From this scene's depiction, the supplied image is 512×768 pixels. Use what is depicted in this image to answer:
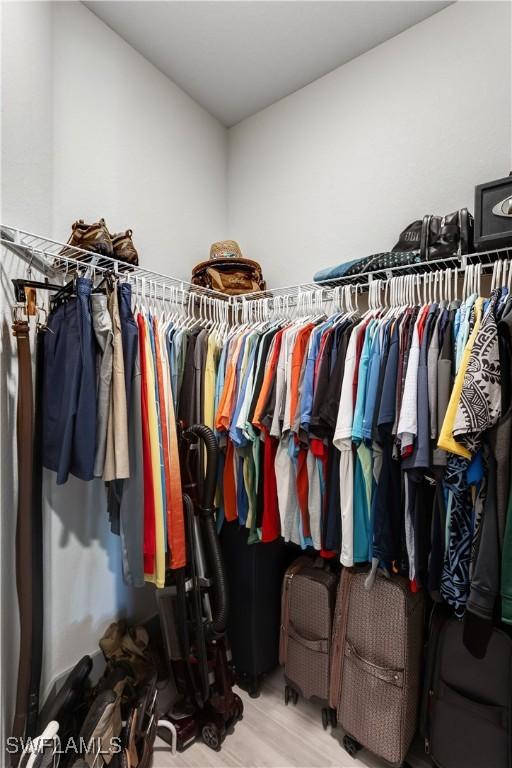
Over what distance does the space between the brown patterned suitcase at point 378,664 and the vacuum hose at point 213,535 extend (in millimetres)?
509

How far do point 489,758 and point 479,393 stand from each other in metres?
1.24

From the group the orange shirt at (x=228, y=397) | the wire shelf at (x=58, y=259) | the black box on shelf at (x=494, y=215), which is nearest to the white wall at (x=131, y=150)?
the wire shelf at (x=58, y=259)

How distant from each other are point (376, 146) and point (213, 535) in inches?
83.4

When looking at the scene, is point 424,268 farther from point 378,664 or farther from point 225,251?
point 378,664

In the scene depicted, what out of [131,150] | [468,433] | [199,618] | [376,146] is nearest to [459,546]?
[468,433]

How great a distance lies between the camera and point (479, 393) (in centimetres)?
107

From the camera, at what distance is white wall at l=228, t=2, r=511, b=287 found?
67.0 inches

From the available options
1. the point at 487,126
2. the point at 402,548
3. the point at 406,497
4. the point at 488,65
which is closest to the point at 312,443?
the point at 406,497

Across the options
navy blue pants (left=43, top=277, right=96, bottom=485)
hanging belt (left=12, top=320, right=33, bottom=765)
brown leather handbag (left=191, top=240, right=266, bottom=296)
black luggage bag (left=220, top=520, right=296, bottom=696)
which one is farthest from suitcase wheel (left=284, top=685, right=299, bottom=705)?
brown leather handbag (left=191, top=240, right=266, bottom=296)

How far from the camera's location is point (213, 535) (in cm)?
149

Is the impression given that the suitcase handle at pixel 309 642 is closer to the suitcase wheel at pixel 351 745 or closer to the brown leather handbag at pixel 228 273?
the suitcase wheel at pixel 351 745

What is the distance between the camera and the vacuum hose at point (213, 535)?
4.78 ft

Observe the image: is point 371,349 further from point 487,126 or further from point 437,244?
point 487,126

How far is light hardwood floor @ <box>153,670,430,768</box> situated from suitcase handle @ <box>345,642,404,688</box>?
0.38m
